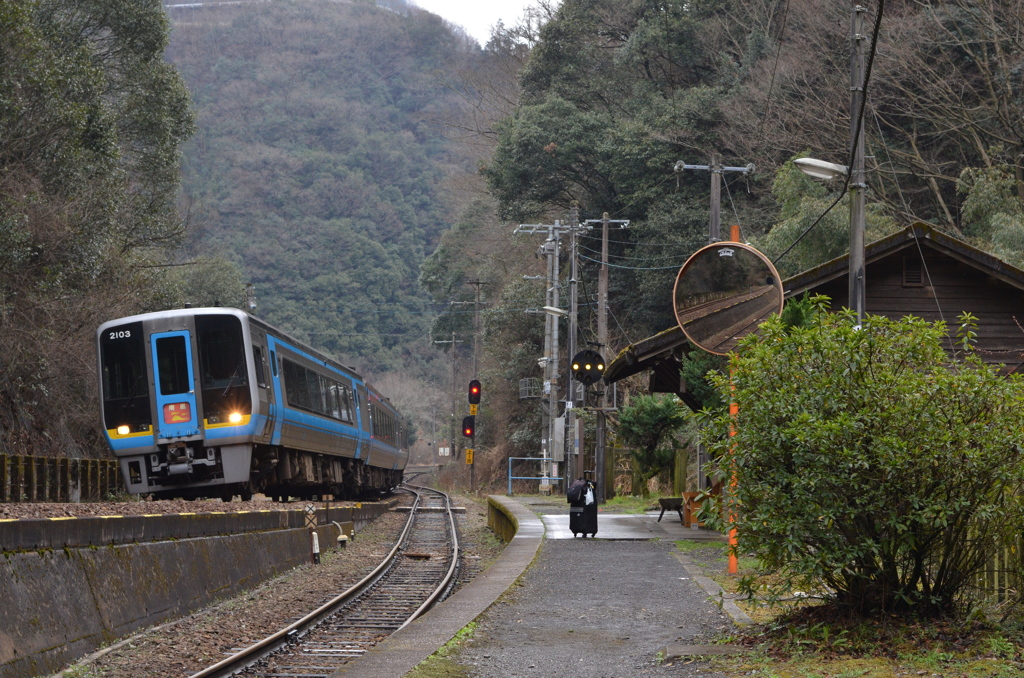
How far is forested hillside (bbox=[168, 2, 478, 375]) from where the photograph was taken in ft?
246

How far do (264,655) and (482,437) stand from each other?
47205mm

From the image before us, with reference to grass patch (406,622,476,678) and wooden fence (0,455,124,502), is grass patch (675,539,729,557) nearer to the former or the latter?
grass patch (406,622,476,678)

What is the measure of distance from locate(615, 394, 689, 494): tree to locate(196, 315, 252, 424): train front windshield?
13.3 metres

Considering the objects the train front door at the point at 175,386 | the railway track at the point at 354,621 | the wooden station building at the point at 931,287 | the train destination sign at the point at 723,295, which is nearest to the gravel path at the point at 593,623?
the railway track at the point at 354,621

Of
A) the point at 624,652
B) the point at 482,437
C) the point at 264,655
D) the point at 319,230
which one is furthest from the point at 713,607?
the point at 319,230

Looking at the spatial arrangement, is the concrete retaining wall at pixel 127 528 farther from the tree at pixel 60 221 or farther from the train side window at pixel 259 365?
the tree at pixel 60 221

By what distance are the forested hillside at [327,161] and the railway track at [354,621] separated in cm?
4496

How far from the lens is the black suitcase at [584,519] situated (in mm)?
15368

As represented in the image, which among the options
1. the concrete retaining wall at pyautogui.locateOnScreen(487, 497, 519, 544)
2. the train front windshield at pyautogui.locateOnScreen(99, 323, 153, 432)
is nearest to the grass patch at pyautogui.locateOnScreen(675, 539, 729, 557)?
the concrete retaining wall at pyautogui.locateOnScreen(487, 497, 519, 544)

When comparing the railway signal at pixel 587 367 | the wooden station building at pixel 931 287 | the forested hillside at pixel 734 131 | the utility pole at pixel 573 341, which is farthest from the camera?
the utility pole at pixel 573 341

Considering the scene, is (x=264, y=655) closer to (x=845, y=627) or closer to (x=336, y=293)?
(x=845, y=627)

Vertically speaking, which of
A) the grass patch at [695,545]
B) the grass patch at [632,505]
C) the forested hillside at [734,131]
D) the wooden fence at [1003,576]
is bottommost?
the grass patch at [632,505]

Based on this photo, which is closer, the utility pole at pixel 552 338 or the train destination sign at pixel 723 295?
the train destination sign at pixel 723 295

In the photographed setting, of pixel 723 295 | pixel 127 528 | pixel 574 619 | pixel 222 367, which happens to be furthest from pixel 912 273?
pixel 127 528
